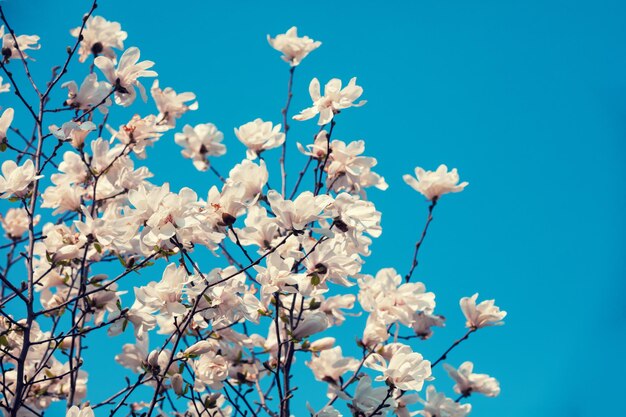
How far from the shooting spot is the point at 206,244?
2207 millimetres

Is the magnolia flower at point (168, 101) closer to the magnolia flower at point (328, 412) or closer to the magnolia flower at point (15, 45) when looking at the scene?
the magnolia flower at point (15, 45)

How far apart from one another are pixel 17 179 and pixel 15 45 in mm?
873

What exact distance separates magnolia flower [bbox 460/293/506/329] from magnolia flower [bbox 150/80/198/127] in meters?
1.62

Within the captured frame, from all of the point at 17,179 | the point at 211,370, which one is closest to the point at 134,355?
the point at 211,370

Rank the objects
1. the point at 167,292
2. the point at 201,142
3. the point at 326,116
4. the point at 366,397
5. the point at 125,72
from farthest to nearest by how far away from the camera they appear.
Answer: the point at 201,142 < the point at 125,72 < the point at 326,116 < the point at 366,397 < the point at 167,292

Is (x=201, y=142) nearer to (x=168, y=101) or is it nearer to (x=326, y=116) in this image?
(x=168, y=101)

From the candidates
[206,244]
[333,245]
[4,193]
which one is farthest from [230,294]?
[4,193]

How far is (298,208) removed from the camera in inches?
A: 81.0

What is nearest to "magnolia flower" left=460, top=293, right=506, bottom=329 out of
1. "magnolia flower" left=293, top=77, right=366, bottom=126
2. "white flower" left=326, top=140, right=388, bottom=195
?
"white flower" left=326, top=140, right=388, bottom=195

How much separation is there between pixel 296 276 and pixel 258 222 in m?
0.23

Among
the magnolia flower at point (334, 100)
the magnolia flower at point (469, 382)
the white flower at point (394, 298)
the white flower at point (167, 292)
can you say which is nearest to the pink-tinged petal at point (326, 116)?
the magnolia flower at point (334, 100)

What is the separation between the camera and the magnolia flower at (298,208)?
2049mm

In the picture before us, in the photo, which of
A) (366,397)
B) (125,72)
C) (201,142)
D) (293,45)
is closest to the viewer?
(366,397)

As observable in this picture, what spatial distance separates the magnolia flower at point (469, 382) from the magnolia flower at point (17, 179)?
205cm
